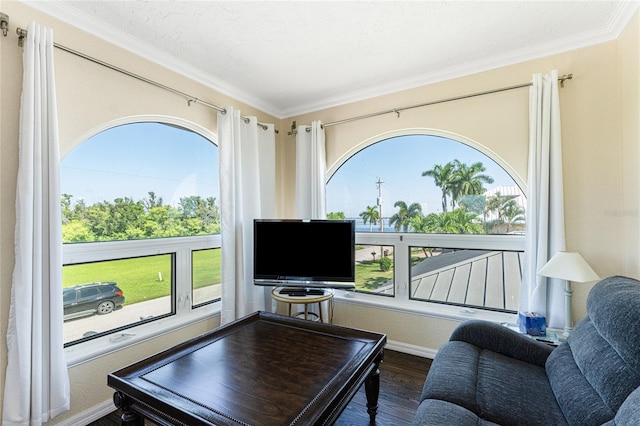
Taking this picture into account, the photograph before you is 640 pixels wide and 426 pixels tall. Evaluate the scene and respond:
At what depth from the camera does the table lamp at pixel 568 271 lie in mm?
1897

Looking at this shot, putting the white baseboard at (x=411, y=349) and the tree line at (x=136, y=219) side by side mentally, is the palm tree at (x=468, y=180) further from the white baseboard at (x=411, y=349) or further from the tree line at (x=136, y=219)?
the tree line at (x=136, y=219)

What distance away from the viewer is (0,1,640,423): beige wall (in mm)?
1669

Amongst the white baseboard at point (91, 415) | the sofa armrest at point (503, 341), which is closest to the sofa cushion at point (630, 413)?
the sofa armrest at point (503, 341)

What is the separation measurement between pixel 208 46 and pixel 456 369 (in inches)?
106

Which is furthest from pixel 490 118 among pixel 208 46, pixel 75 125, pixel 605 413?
pixel 75 125

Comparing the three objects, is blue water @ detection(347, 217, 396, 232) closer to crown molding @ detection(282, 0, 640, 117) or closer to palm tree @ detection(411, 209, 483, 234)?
palm tree @ detection(411, 209, 483, 234)

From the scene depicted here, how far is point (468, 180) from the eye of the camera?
2.72 metres

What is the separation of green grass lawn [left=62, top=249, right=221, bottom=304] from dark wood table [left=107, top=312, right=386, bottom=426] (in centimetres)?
A: 90

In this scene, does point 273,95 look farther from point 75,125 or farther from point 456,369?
point 456,369

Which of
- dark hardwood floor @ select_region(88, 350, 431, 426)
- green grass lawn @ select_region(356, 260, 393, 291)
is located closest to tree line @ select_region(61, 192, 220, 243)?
dark hardwood floor @ select_region(88, 350, 431, 426)

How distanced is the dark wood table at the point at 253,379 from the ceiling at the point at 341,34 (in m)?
2.05

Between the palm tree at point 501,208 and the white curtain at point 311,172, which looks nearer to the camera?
the palm tree at point 501,208

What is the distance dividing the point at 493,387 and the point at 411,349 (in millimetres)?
1493

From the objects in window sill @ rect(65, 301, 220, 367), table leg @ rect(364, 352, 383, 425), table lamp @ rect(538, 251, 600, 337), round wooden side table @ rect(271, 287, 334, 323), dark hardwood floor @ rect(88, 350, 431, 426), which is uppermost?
table lamp @ rect(538, 251, 600, 337)
